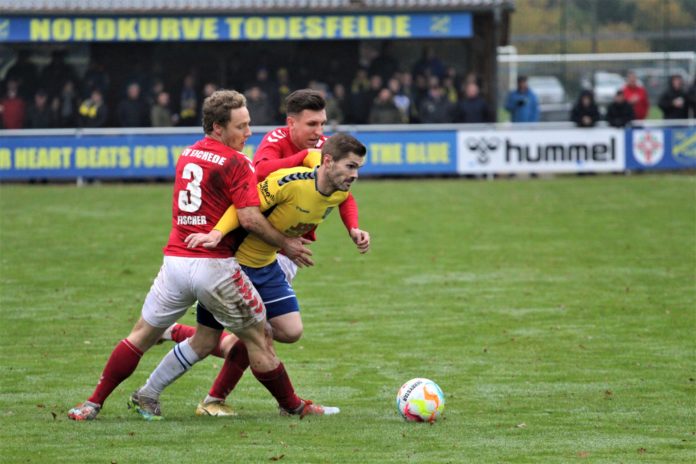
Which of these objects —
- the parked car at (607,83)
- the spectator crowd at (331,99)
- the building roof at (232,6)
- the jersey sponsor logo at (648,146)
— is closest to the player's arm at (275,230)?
the spectator crowd at (331,99)

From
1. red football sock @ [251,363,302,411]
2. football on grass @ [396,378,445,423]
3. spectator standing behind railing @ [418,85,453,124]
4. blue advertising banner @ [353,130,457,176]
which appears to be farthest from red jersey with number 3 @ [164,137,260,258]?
spectator standing behind railing @ [418,85,453,124]

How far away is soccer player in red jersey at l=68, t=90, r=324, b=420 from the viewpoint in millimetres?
6836

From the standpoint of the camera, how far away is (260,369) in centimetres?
717

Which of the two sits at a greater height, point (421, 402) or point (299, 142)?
point (299, 142)

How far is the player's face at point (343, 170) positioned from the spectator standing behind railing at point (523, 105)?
19.3 metres

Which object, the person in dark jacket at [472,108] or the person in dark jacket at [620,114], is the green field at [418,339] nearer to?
the person in dark jacket at [620,114]

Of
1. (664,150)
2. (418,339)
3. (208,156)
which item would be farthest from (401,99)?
(208,156)

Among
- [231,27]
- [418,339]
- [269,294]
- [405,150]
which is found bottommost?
[418,339]

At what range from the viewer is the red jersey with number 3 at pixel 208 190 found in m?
6.81

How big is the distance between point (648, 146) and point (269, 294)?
18.8m

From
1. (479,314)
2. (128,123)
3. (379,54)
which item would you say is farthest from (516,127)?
(479,314)

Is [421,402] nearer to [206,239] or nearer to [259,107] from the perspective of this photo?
[206,239]

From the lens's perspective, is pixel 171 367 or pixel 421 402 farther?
pixel 171 367

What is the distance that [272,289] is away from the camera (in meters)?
7.39
